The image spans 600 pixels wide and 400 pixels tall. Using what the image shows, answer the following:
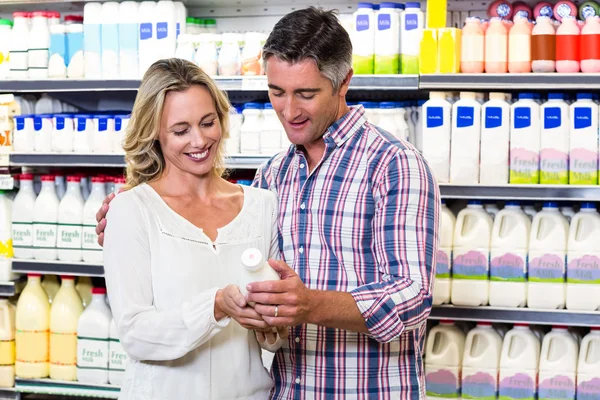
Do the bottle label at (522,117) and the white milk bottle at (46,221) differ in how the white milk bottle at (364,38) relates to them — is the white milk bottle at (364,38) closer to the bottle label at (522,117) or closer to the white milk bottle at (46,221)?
the bottle label at (522,117)

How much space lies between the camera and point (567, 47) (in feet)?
10.4

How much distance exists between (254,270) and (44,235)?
2.39m

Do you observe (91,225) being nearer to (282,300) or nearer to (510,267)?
(510,267)

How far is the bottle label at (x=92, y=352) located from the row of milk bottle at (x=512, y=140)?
1700mm

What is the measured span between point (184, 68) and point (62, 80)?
6.20ft

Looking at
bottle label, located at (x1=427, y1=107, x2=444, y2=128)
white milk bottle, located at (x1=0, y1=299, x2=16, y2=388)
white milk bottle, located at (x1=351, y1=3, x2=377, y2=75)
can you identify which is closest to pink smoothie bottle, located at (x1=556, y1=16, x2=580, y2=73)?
bottle label, located at (x1=427, y1=107, x2=444, y2=128)

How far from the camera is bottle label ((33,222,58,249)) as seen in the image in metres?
3.78

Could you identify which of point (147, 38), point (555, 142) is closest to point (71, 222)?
point (147, 38)

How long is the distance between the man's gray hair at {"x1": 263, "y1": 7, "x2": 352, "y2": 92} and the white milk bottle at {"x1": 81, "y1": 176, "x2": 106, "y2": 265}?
2046 millimetres

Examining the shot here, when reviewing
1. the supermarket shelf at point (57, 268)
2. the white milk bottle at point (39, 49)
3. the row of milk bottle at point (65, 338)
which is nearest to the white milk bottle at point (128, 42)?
the white milk bottle at point (39, 49)

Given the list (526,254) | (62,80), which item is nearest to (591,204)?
(526,254)

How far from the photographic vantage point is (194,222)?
6.31ft

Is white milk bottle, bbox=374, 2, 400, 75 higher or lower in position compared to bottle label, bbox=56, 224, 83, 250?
higher

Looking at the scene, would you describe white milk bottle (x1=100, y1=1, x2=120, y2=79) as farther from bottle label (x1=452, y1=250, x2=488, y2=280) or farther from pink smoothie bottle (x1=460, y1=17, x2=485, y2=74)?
bottle label (x1=452, y1=250, x2=488, y2=280)
